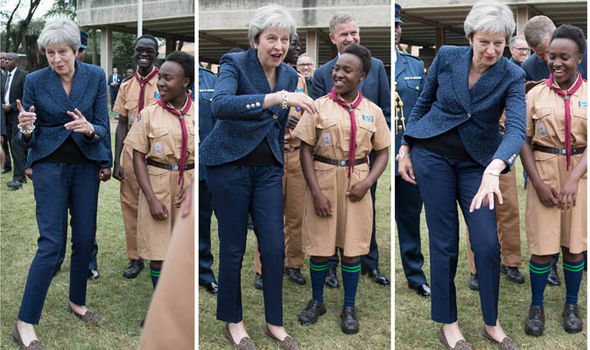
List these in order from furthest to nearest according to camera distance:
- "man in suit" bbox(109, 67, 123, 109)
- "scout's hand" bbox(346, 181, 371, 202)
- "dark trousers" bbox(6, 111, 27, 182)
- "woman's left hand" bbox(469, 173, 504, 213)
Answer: "dark trousers" bbox(6, 111, 27, 182) → "man in suit" bbox(109, 67, 123, 109) → "scout's hand" bbox(346, 181, 371, 202) → "woman's left hand" bbox(469, 173, 504, 213)

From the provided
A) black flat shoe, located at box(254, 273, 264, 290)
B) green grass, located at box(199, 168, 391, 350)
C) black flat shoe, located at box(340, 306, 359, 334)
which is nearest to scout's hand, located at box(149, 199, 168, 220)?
green grass, located at box(199, 168, 391, 350)

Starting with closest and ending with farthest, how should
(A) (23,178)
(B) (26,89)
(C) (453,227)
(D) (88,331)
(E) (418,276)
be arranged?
(C) (453,227) < (E) (418,276) < (B) (26,89) < (D) (88,331) < (A) (23,178)

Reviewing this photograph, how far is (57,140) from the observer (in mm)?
3029

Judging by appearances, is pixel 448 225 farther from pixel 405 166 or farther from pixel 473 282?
pixel 473 282

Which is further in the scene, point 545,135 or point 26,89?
point 26,89

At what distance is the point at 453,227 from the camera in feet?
8.46

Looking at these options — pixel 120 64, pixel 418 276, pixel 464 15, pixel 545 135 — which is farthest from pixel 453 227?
pixel 120 64

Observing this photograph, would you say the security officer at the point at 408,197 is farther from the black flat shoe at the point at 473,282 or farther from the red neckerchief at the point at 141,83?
the red neckerchief at the point at 141,83

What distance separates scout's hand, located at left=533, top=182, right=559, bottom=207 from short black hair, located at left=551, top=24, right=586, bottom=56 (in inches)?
21.9

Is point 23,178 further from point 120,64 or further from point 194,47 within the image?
point 194,47

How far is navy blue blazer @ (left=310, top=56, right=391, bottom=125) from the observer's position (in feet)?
8.53

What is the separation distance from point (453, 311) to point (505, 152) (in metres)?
0.69

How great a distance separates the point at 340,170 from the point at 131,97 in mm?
1273

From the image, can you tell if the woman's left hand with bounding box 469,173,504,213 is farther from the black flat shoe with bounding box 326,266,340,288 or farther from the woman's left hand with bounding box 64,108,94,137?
the woman's left hand with bounding box 64,108,94,137
